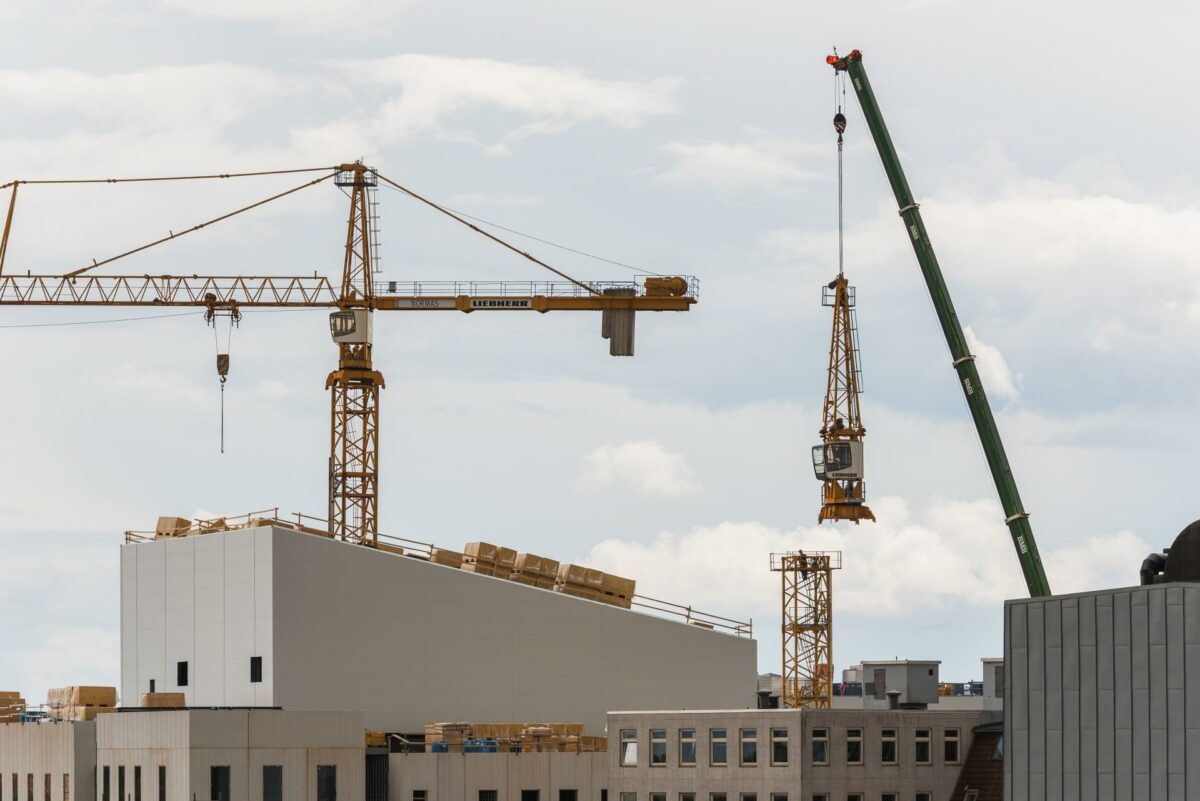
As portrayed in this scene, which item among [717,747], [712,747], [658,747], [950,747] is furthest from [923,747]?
[658,747]

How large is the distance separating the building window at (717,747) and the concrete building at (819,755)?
5 centimetres

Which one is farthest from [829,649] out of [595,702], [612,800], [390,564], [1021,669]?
[1021,669]

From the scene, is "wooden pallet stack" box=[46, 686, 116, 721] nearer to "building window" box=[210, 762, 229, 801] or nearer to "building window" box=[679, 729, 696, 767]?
"building window" box=[210, 762, 229, 801]

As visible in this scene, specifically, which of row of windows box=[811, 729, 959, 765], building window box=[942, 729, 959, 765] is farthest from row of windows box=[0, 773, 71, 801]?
building window box=[942, 729, 959, 765]

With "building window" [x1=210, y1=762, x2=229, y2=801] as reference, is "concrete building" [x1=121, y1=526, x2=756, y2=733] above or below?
above

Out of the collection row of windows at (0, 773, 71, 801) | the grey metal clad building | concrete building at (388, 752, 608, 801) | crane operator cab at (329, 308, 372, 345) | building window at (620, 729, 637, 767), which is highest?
crane operator cab at (329, 308, 372, 345)

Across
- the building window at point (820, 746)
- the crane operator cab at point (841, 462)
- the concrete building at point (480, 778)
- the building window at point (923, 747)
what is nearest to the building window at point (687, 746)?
the building window at point (820, 746)

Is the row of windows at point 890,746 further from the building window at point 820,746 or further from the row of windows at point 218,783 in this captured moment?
the row of windows at point 218,783

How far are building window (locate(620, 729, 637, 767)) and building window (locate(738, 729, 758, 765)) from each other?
7.59 m

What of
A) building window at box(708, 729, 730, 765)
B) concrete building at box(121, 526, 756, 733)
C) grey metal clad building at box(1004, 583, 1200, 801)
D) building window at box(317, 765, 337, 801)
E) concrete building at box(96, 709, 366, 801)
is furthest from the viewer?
concrete building at box(121, 526, 756, 733)

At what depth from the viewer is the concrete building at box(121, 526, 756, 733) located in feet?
483

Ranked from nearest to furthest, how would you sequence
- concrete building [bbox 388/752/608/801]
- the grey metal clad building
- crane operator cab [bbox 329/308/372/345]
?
the grey metal clad building → concrete building [bbox 388/752/608/801] → crane operator cab [bbox 329/308/372/345]

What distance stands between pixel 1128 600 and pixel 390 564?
6812cm

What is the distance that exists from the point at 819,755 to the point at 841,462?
71.1 metres
